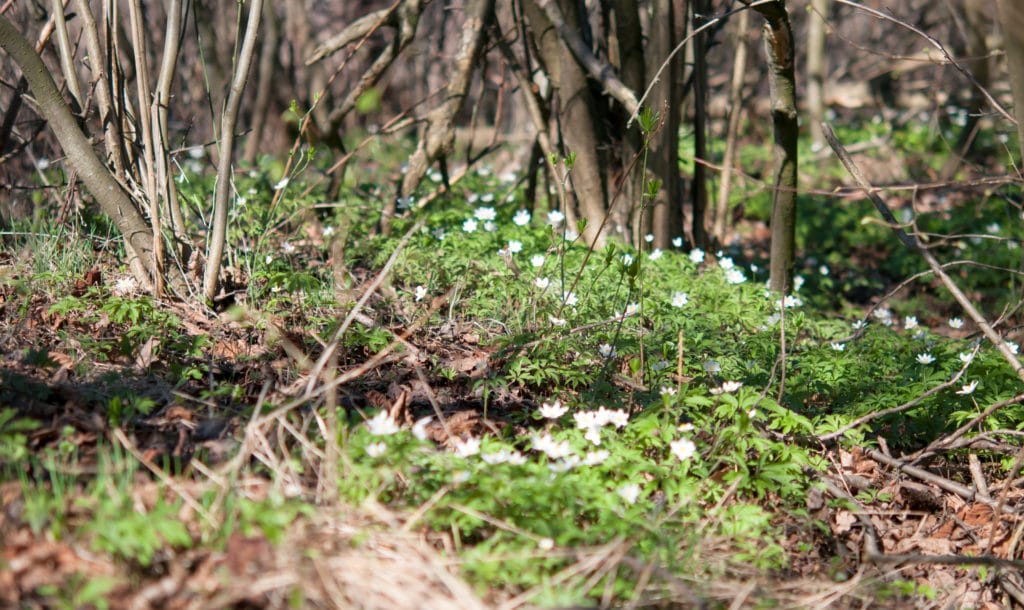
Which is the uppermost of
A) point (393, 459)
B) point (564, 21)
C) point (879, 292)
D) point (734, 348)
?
point (564, 21)

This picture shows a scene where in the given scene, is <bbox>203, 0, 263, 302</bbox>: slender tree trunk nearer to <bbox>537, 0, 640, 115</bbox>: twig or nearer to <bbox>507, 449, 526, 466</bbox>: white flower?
<bbox>507, 449, 526, 466</bbox>: white flower

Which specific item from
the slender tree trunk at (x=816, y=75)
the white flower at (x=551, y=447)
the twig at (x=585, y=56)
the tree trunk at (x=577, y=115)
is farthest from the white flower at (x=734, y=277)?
the slender tree trunk at (x=816, y=75)

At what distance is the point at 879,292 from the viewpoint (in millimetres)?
6332

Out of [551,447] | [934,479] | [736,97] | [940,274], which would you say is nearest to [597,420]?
[551,447]

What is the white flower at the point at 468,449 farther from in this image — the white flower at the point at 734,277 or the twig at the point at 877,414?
the white flower at the point at 734,277

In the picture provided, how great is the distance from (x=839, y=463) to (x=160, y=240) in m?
2.88

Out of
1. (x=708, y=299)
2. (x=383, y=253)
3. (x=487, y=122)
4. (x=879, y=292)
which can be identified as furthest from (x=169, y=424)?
(x=487, y=122)

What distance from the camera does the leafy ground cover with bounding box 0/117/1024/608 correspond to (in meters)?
2.13

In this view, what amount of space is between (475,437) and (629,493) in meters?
0.70

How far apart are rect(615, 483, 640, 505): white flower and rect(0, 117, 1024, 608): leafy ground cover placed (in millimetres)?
39

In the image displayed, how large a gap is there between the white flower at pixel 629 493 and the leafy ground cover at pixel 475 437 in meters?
0.04

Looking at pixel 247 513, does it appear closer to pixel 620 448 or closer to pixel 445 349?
pixel 620 448

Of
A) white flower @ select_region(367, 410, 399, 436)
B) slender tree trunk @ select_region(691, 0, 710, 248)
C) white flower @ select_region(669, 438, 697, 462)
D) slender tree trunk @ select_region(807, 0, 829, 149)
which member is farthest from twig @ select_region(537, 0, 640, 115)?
slender tree trunk @ select_region(807, 0, 829, 149)

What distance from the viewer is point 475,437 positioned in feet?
10.2
